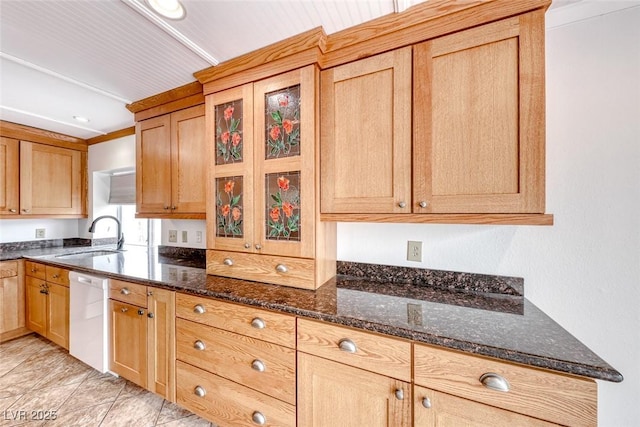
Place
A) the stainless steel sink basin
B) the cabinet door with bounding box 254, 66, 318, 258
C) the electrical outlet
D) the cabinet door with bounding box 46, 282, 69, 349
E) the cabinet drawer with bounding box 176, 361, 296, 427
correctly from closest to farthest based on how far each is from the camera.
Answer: the cabinet drawer with bounding box 176, 361, 296, 427, the cabinet door with bounding box 254, 66, 318, 258, the electrical outlet, the cabinet door with bounding box 46, 282, 69, 349, the stainless steel sink basin

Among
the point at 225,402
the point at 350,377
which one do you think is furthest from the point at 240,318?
the point at 350,377

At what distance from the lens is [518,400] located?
807 mm

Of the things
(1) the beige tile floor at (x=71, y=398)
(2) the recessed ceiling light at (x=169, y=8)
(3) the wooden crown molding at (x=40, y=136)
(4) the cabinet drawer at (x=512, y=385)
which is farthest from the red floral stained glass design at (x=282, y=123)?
(3) the wooden crown molding at (x=40, y=136)

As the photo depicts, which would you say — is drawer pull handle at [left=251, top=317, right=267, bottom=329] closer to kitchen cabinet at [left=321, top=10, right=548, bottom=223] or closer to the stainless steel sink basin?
kitchen cabinet at [left=321, top=10, right=548, bottom=223]

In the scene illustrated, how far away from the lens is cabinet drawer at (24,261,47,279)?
234 cm

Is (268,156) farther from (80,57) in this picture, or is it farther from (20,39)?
(20,39)

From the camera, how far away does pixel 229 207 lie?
5.33ft

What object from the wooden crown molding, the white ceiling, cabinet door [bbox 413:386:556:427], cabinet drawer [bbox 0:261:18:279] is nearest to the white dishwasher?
cabinet drawer [bbox 0:261:18:279]

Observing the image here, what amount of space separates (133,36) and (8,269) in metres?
2.76

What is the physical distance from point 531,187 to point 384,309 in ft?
2.62

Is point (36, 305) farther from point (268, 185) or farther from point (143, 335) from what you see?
point (268, 185)

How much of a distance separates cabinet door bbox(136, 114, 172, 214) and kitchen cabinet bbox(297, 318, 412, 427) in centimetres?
162

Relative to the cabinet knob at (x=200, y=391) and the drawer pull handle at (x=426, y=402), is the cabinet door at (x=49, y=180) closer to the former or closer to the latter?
the cabinet knob at (x=200, y=391)

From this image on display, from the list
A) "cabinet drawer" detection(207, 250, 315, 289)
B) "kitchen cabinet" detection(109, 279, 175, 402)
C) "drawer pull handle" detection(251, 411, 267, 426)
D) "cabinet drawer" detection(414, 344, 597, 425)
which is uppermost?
"cabinet drawer" detection(207, 250, 315, 289)
